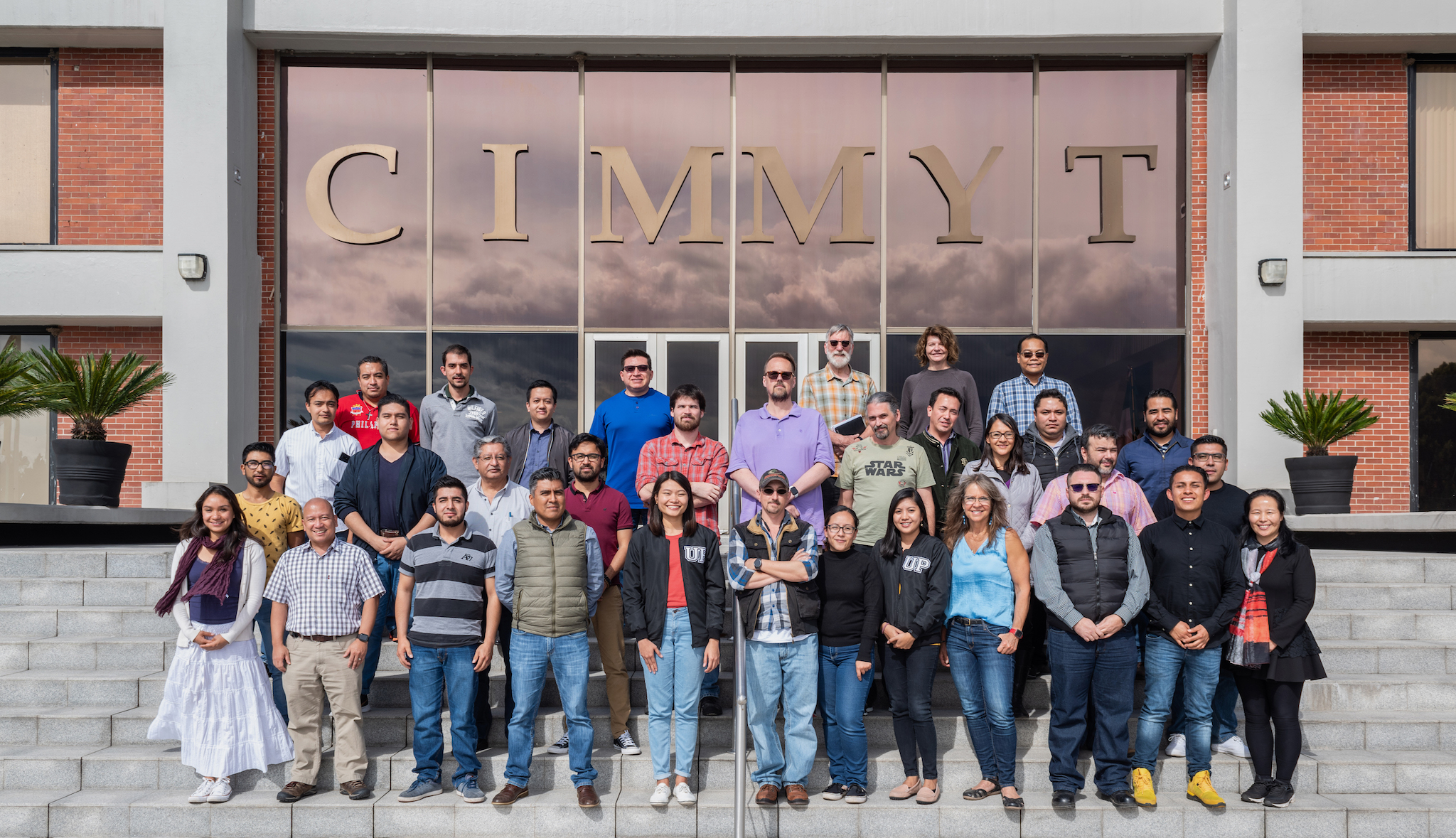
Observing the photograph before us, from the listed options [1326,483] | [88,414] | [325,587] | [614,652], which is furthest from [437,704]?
[1326,483]

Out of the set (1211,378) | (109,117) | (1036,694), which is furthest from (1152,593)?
(109,117)

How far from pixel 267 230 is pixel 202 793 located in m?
7.96

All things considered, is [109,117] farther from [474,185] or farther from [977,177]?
[977,177]

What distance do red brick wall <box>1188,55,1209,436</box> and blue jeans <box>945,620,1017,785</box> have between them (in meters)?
7.51

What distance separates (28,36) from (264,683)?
9.68 meters

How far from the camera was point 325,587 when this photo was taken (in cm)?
533

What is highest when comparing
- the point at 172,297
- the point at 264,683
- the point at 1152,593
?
the point at 172,297

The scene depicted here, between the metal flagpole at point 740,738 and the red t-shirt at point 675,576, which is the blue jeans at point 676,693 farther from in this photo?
the metal flagpole at point 740,738

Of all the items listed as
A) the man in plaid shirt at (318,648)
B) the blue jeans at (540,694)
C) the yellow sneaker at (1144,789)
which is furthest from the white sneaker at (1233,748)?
the man in plaid shirt at (318,648)

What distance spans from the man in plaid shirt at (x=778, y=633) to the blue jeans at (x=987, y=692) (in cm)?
82

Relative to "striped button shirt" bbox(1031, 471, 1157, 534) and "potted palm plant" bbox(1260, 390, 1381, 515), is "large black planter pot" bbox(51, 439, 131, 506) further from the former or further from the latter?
"potted palm plant" bbox(1260, 390, 1381, 515)

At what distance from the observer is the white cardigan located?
17.5 feet

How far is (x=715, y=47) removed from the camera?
11266 millimetres

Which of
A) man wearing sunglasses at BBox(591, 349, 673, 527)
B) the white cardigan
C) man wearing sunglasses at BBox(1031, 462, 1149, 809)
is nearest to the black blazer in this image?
man wearing sunglasses at BBox(591, 349, 673, 527)
